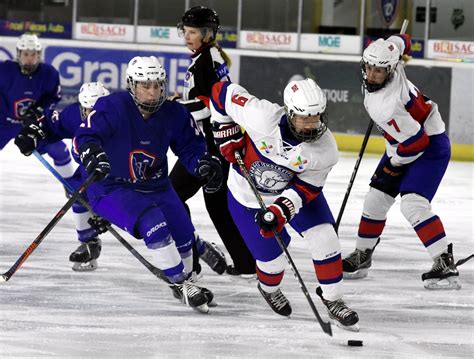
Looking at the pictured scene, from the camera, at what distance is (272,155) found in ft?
11.7

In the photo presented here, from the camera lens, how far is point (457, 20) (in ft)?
30.2

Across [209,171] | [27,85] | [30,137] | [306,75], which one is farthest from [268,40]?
[209,171]

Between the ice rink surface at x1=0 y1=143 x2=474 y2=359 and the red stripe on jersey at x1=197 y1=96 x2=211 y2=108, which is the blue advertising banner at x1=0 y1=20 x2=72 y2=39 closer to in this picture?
the ice rink surface at x1=0 y1=143 x2=474 y2=359

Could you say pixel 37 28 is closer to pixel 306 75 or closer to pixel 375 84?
pixel 306 75

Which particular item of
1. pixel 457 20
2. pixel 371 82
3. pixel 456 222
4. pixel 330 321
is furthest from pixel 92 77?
pixel 330 321

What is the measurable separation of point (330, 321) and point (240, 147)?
0.70 meters

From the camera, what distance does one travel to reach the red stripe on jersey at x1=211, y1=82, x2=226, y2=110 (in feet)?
12.6

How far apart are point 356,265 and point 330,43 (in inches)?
206

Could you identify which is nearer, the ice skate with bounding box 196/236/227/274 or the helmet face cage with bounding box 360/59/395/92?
the helmet face cage with bounding box 360/59/395/92

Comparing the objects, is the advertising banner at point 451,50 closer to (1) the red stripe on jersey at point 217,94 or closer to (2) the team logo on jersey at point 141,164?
(1) the red stripe on jersey at point 217,94

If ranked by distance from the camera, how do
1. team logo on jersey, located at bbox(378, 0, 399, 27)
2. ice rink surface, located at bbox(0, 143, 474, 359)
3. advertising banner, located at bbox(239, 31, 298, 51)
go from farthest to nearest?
advertising banner, located at bbox(239, 31, 298, 51)
team logo on jersey, located at bbox(378, 0, 399, 27)
ice rink surface, located at bbox(0, 143, 474, 359)

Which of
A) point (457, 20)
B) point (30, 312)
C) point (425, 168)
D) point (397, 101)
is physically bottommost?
point (30, 312)

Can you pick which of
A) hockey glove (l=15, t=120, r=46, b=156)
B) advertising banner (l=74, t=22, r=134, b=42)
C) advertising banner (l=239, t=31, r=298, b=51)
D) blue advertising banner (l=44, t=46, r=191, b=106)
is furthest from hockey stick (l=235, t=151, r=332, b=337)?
advertising banner (l=74, t=22, r=134, b=42)

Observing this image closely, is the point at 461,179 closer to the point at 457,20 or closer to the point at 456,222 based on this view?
the point at 456,222
